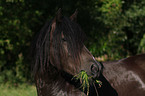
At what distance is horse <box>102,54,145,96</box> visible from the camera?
11.5ft

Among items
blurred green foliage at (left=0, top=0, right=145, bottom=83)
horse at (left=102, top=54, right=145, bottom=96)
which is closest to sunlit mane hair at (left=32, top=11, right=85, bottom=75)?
horse at (left=102, top=54, right=145, bottom=96)

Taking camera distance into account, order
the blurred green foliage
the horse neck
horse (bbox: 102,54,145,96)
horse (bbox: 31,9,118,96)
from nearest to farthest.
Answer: horse (bbox: 31,9,118,96) → the horse neck → horse (bbox: 102,54,145,96) → the blurred green foliage

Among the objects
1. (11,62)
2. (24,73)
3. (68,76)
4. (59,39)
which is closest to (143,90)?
(68,76)

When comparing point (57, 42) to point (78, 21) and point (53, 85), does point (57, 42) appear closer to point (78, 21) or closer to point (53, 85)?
point (53, 85)

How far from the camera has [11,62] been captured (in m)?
9.79

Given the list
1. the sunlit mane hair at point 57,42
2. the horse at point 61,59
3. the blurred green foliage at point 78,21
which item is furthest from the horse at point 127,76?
the blurred green foliage at point 78,21

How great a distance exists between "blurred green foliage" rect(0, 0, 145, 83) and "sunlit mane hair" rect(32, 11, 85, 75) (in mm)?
4322

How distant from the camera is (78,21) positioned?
28.2 ft

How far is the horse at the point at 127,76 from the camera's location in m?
3.50

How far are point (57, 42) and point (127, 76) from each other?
4.93ft

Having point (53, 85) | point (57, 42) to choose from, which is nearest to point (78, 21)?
point (53, 85)

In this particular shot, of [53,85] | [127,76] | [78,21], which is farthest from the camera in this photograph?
[78,21]

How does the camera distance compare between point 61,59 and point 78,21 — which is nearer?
point 61,59

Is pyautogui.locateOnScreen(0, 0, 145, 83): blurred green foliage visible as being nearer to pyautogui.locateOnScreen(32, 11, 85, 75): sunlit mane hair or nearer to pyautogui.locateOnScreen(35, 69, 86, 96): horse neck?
pyautogui.locateOnScreen(35, 69, 86, 96): horse neck
